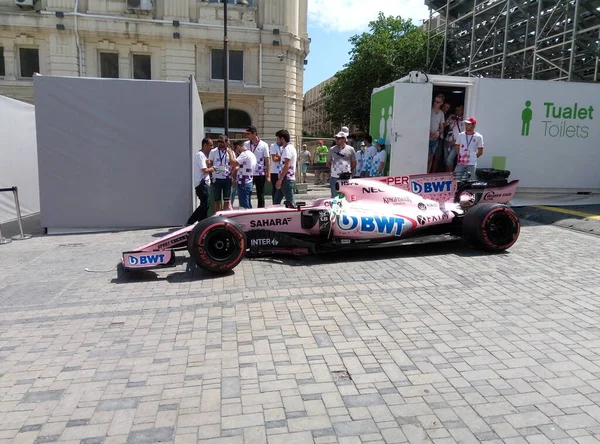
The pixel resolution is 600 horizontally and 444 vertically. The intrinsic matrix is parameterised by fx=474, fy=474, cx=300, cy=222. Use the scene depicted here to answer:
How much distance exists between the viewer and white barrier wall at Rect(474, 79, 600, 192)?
9.76 metres

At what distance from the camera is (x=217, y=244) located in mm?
5738

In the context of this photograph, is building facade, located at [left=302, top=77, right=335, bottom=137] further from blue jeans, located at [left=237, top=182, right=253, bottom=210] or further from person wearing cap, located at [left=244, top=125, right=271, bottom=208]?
blue jeans, located at [left=237, top=182, right=253, bottom=210]

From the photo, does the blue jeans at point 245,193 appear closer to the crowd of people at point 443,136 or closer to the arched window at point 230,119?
the crowd of people at point 443,136

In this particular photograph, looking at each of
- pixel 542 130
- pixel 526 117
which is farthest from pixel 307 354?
pixel 542 130

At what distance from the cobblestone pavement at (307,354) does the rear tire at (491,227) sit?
430mm

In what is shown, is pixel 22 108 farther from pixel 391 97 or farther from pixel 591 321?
pixel 591 321

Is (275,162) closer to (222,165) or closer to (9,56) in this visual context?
(222,165)

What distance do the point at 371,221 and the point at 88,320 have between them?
364 cm

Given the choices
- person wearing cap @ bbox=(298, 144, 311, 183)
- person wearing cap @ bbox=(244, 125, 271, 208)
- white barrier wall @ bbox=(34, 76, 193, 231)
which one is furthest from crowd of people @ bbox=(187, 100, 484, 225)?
person wearing cap @ bbox=(298, 144, 311, 183)

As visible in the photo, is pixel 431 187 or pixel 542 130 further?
pixel 542 130

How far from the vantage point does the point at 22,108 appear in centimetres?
1093

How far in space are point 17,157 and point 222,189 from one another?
200 inches

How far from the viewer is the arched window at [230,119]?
2720cm

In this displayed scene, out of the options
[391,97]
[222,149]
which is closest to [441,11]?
[391,97]
